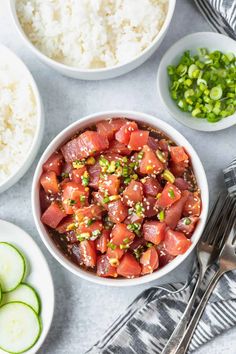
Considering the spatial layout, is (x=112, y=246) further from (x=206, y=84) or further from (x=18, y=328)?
(x=206, y=84)

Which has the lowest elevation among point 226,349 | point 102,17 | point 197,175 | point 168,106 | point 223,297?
point 226,349

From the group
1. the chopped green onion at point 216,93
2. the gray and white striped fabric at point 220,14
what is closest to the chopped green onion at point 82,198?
the chopped green onion at point 216,93

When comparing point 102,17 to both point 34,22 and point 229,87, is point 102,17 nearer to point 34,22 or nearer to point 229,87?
point 34,22

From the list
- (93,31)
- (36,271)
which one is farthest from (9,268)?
(93,31)

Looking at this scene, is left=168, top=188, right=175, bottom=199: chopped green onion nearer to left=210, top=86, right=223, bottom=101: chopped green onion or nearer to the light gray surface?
the light gray surface

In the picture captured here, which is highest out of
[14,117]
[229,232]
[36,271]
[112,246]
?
[14,117]

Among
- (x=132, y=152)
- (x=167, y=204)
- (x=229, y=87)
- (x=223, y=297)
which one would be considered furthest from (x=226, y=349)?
(x=229, y=87)

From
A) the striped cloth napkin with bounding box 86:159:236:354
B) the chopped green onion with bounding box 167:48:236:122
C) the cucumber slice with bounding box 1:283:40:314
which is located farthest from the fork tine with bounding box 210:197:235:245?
the cucumber slice with bounding box 1:283:40:314
